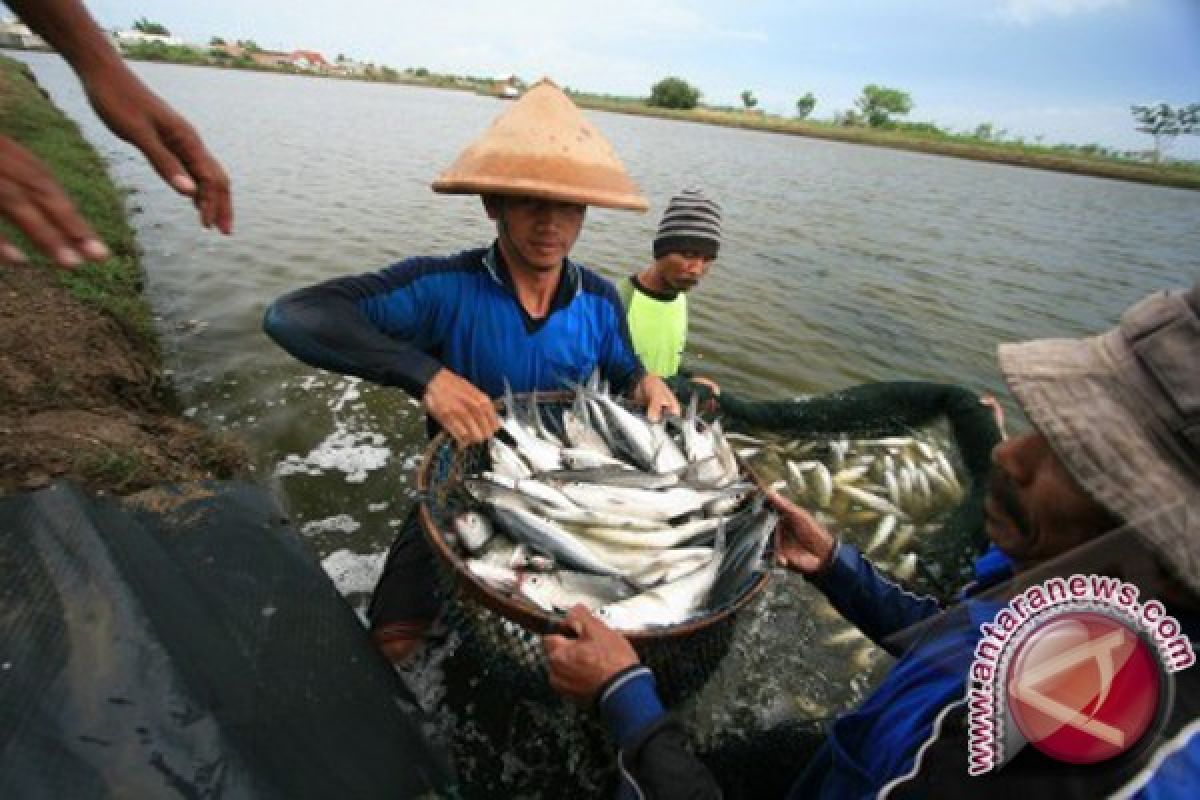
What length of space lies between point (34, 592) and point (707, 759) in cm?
224

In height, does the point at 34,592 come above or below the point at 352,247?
above

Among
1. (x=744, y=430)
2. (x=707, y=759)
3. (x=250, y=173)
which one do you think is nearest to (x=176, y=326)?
(x=744, y=430)

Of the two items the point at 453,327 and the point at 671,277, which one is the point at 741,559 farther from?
the point at 671,277

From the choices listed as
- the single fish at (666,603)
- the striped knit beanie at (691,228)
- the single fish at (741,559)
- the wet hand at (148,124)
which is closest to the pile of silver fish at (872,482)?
the striped knit beanie at (691,228)

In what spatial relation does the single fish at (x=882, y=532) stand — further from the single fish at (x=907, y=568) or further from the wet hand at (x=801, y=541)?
the wet hand at (x=801, y=541)

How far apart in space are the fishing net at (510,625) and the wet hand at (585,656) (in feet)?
0.18

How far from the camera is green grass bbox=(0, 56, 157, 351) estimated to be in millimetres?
6168

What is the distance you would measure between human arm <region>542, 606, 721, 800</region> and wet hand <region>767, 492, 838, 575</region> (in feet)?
2.99

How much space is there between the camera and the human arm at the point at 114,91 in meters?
1.95

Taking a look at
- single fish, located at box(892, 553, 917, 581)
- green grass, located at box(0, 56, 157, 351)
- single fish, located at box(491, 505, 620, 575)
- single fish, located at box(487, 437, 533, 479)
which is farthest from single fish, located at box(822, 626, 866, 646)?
green grass, located at box(0, 56, 157, 351)

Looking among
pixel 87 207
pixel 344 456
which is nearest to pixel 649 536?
pixel 344 456

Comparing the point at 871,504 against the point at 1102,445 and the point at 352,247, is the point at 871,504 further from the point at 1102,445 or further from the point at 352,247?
the point at 352,247

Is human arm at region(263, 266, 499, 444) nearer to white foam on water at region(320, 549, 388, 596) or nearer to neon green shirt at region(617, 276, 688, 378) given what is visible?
white foam on water at region(320, 549, 388, 596)

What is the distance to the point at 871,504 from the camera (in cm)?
527
